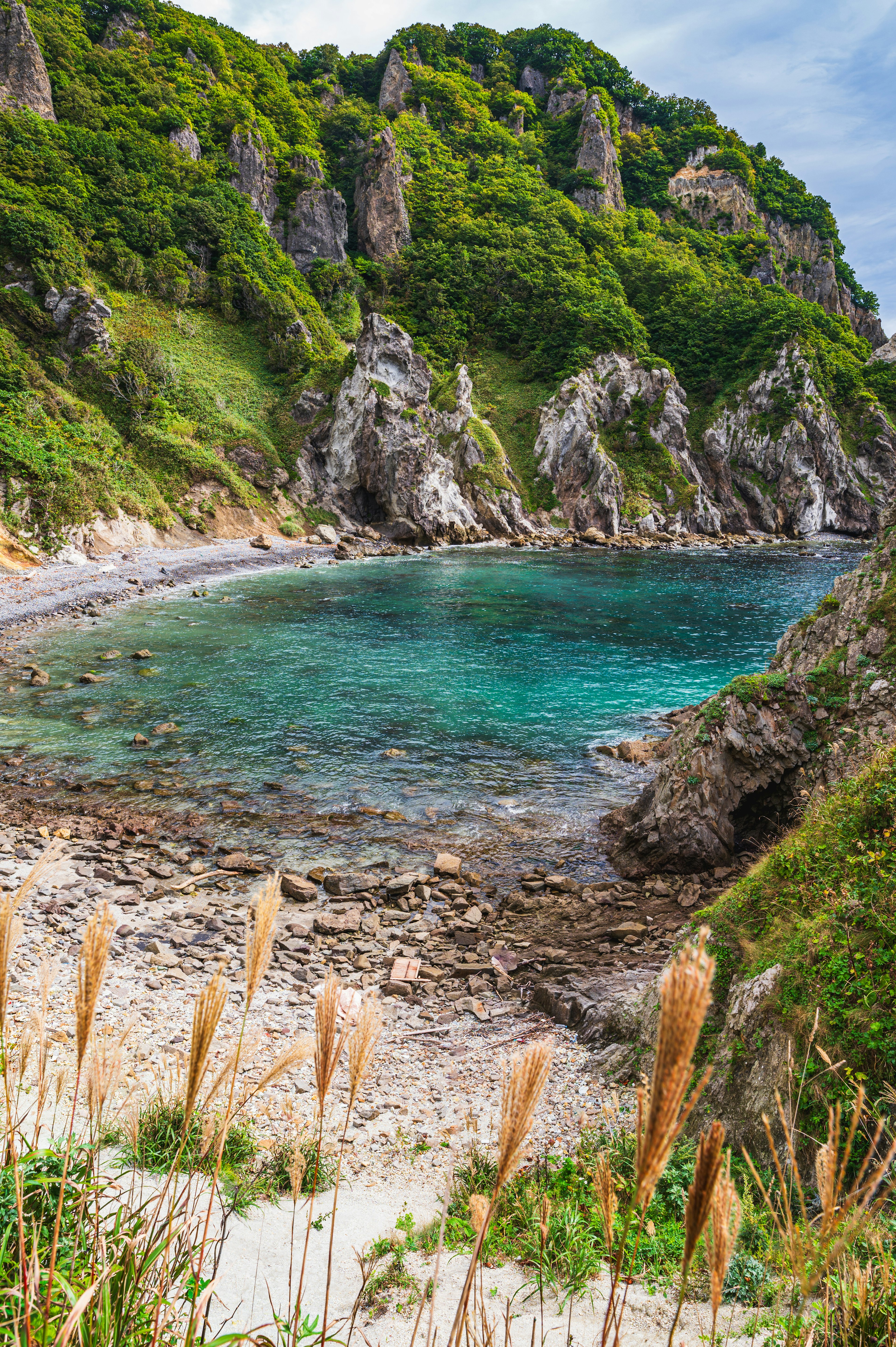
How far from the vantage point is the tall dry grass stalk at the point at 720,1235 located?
1.39m

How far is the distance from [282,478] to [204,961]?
185 ft

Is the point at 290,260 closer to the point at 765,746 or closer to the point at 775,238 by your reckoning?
the point at 765,746

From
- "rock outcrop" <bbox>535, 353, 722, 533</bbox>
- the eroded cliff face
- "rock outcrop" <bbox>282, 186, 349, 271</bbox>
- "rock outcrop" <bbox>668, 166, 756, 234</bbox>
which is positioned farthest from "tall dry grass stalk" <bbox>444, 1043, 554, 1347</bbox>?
"rock outcrop" <bbox>668, 166, 756, 234</bbox>

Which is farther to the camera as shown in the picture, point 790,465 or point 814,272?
point 814,272

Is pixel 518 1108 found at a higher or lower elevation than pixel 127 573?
lower

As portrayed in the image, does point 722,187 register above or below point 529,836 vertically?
above

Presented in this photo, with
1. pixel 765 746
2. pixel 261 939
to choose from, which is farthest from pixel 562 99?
pixel 261 939

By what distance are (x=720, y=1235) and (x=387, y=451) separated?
64.4 m

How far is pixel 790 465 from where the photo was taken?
83562 mm

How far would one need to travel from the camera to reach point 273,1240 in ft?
14.3

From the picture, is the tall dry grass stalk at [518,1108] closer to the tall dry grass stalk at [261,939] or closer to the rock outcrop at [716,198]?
the tall dry grass stalk at [261,939]

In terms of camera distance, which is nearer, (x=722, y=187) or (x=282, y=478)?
(x=282, y=478)

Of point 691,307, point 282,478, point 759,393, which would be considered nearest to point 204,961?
point 282,478

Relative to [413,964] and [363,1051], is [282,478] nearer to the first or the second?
[413,964]
